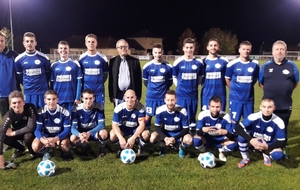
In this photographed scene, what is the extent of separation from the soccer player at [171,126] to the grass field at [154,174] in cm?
21

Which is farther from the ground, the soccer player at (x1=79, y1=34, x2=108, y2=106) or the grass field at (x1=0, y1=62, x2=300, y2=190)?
the soccer player at (x1=79, y1=34, x2=108, y2=106)

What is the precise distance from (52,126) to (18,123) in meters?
0.47

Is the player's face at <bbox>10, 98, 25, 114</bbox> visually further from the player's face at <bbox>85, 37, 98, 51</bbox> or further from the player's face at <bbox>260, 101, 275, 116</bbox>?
the player's face at <bbox>260, 101, 275, 116</bbox>

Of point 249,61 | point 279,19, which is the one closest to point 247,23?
point 279,19

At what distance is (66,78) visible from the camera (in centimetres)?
468

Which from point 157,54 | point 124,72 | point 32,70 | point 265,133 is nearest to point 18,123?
point 32,70

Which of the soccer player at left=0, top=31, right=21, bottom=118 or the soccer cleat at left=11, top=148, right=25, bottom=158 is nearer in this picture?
the soccer cleat at left=11, top=148, right=25, bottom=158

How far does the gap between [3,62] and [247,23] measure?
71.0 m

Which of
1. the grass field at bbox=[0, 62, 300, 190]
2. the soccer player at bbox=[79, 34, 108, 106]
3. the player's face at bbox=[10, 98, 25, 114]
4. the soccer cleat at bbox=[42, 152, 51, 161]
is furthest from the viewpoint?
the soccer player at bbox=[79, 34, 108, 106]

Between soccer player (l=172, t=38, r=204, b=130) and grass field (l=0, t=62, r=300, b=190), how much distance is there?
0.89 meters

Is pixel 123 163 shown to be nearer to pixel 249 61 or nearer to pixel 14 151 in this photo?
pixel 14 151

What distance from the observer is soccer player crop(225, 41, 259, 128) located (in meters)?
4.49

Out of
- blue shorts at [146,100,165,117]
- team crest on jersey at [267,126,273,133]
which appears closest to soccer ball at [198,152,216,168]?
team crest on jersey at [267,126,273,133]

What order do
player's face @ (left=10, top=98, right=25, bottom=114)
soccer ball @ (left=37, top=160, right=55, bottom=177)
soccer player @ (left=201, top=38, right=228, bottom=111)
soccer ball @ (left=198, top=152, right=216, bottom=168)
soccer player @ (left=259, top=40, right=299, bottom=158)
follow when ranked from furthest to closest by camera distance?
soccer player @ (left=201, top=38, right=228, bottom=111) < soccer player @ (left=259, top=40, right=299, bottom=158) < player's face @ (left=10, top=98, right=25, bottom=114) < soccer ball @ (left=198, top=152, right=216, bottom=168) < soccer ball @ (left=37, top=160, right=55, bottom=177)
